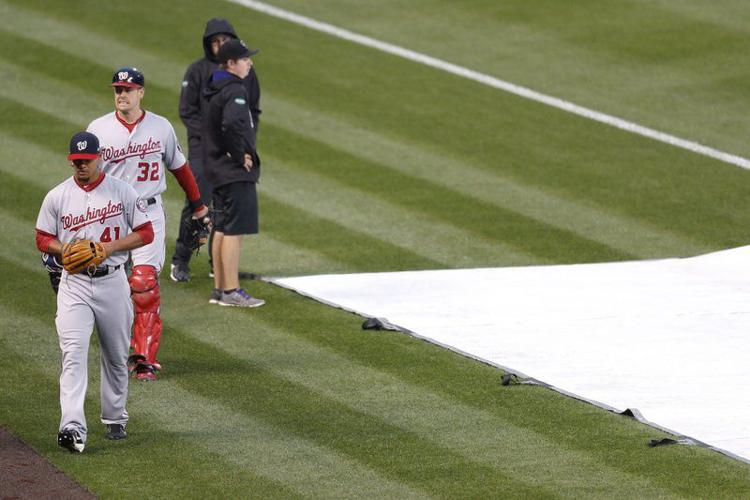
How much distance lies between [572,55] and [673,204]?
5.19m

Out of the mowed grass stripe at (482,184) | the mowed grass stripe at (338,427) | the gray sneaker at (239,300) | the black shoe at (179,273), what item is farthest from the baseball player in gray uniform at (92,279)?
the mowed grass stripe at (482,184)

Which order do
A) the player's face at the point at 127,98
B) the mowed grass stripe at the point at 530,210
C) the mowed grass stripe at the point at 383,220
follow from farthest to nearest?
1. the mowed grass stripe at the point at 530,210
2. the mowed grass stripe at the point at 383,220
3. the player's face at the point at 127,98

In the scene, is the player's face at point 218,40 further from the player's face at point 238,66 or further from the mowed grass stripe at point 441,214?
Answer: the mowed grass stripe at point 441,214

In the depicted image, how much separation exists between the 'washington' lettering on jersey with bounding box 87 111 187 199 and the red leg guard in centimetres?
56

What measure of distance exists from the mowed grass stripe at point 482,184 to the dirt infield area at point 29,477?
664 cm

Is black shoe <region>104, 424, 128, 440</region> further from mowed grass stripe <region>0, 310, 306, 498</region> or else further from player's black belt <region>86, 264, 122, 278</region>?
player's black belt <region>86, 264, 122, 278</region>

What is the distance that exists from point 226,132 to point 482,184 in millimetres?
4241

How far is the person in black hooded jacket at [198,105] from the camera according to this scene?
1243cm

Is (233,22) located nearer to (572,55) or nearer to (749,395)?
(572,55)

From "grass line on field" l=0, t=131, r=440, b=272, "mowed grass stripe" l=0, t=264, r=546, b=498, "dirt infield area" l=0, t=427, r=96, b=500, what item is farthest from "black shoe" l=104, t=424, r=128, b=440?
"grass line on field" l=0, t=131, r=440, b=272

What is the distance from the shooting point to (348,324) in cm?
1145

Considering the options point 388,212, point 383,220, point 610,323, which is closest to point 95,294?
point 610,323

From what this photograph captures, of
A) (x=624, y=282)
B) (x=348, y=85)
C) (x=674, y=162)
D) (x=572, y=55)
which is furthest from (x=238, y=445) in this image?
(x=572, y=55)

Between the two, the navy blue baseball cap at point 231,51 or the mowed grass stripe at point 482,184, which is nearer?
the navy blue baseball cap at point 231,51
